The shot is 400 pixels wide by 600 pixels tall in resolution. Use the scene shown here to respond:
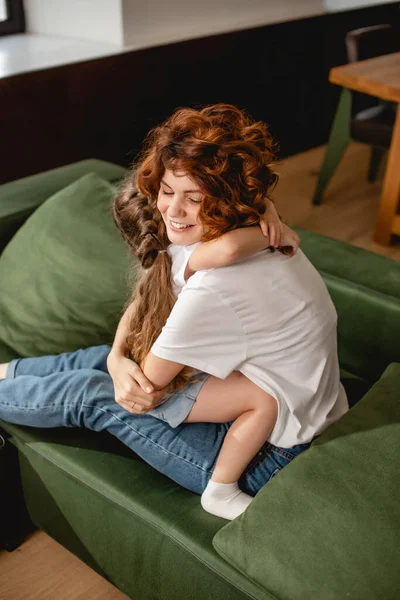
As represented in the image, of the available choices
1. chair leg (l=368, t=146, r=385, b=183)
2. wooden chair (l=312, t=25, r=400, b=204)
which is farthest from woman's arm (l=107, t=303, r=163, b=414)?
chair leg (l=368, t=146, r=385, b=183)

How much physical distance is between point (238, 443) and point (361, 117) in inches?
102

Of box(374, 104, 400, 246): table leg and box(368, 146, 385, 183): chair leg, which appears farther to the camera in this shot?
box(368, 146, 385, 183): chair leg

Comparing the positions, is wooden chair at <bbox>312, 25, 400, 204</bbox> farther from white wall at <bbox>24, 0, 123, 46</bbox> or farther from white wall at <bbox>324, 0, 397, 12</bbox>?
white wall at <bbox>24, 0, 123, 46</bbox>

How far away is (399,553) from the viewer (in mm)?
1065

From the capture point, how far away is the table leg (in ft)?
9.99

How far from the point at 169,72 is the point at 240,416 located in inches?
86.9

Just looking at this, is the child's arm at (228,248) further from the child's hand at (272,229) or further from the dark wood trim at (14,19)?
the dark wood trim at (14,19)

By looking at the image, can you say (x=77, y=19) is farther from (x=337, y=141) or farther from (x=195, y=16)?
(x=337, y=141)

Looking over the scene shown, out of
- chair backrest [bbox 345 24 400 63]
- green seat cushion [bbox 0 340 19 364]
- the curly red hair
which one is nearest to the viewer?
the curly red hair

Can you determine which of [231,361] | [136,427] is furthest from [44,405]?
[231,361]

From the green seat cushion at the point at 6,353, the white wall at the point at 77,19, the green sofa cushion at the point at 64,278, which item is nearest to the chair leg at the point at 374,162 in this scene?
the white wall at the point at 77,19

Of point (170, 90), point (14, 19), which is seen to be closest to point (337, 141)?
point (170, 90)

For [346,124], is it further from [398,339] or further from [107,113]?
[398,339]

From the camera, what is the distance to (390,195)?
3.17m
